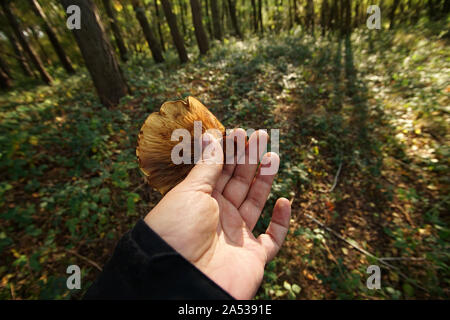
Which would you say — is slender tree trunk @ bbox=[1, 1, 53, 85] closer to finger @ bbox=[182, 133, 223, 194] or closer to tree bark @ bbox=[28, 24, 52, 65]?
tree bark @ bbox=[28, 24, 52, 65]

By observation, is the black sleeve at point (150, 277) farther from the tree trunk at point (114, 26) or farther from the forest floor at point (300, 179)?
the tree trunk at point (114, 26)

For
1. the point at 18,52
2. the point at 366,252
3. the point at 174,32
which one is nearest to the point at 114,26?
the point at 174,32

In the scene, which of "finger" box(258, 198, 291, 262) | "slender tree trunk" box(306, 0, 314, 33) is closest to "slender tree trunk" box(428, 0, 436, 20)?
"slender tree trunk" box(306, 0, 314, 33)

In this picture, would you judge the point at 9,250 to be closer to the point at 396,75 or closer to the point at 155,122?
the point at 155,122

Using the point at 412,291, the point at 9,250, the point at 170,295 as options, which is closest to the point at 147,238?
the point at 170,295

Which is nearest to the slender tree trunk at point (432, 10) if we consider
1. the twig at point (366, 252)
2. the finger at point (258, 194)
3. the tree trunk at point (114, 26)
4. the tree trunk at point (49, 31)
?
the twig at point (366, 252)

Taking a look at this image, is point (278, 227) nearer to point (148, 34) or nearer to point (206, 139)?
point (206, 139)

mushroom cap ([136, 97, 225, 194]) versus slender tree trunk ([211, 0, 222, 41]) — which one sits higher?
slender tree trunk ([211, 0, 222, 41])
